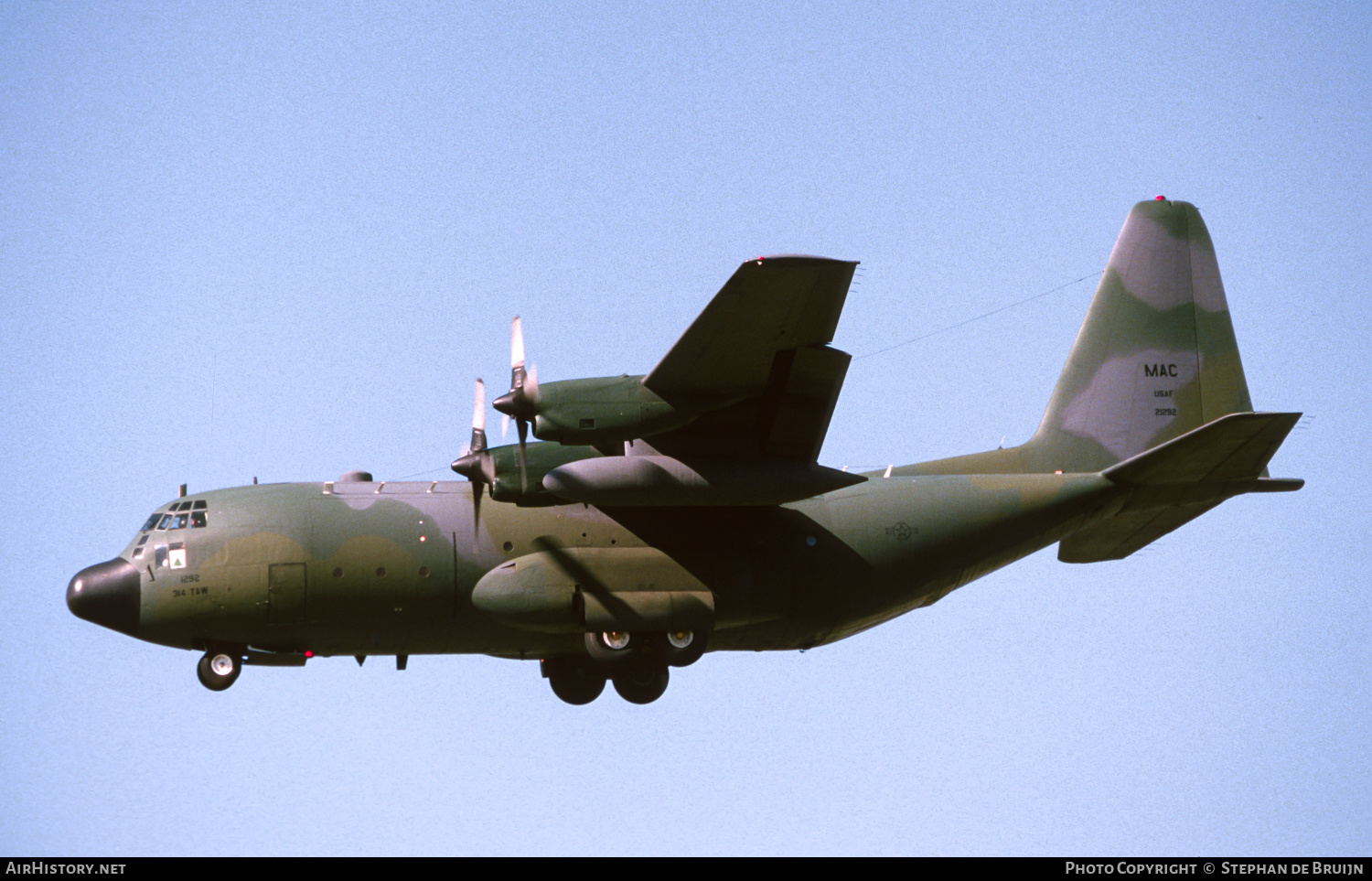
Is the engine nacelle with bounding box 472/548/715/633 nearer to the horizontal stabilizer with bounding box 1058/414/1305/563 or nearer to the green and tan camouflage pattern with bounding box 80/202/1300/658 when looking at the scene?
the green and tan camouflage pattern with bounding box 80/202/1300/658

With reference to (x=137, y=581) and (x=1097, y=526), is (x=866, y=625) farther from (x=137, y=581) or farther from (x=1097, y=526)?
(x=137, y=581)

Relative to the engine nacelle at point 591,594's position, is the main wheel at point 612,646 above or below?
below

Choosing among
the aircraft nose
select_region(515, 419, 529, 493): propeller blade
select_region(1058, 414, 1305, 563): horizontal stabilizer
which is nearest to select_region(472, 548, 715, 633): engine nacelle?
select_region(515, 419, 529, 493): propeller blade

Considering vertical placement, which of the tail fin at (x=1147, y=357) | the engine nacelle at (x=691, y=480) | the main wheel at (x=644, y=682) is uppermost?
the tail fin at (x=1147, y=357)

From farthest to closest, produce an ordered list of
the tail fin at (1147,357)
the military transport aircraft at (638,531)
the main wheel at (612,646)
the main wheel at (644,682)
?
the tail fin at (1147,357) < the main wheel at (644,682) < the main wheel at (612,646) < the military transport aircraft at (638,531)

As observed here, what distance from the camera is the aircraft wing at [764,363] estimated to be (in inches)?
664

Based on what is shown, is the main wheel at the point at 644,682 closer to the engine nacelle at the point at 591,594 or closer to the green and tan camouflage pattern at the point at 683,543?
the green and tan camouflage pattern at the point at 683,543

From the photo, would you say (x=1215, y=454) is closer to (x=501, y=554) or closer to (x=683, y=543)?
(x=683, y=543)

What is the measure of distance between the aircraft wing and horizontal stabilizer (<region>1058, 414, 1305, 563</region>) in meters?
4.82

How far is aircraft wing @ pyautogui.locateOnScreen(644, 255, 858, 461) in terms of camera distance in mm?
16875

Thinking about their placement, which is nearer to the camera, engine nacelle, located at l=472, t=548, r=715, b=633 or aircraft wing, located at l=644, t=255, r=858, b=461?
aircraft wing, located at l=644, t=255, r=858, b=461

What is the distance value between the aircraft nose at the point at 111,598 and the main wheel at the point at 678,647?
20.7 ft

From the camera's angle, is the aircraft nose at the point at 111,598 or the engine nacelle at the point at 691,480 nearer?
the engine nacelle at the point at 691,480

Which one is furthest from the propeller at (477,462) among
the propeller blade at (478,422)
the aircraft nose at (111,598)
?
the aircraft nose at (111,598)
